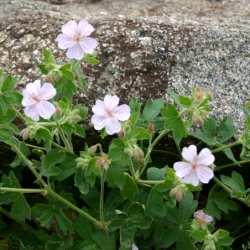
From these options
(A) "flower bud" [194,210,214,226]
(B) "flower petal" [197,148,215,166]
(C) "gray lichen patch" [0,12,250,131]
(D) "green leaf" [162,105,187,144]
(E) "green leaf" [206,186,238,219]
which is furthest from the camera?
(C) "gray lichen patch" [0,12,250,131]

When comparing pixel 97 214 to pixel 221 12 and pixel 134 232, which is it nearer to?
pixel 134 232

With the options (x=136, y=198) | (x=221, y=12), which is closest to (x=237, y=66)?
(x=221, y=12)

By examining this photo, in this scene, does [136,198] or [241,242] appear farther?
[241,242]

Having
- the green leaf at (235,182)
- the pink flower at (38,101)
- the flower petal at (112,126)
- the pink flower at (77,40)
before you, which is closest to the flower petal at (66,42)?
the pink flower at (77,40)

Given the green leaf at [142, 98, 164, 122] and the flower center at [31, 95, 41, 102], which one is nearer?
the flower center at [31, 95, 41, 102]

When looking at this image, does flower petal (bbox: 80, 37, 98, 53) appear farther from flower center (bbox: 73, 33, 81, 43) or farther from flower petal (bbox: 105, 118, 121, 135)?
flower petal (bbox: 105, 118, 121, 135)

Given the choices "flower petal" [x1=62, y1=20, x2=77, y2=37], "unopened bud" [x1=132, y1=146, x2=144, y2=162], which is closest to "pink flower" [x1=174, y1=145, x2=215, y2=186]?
"unopened bud" [x1=132, y1=146, x2=144, y2=162]

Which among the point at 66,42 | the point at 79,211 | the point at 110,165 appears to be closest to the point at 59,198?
the point at 79,211

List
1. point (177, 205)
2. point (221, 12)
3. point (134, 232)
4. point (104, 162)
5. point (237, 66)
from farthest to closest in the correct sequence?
point (221, 12) < point (237, 66) < point (177, 205) < point (134, 232) < point (104, 162)
